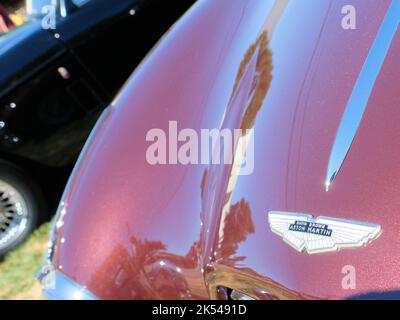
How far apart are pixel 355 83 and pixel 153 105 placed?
2.66 feet

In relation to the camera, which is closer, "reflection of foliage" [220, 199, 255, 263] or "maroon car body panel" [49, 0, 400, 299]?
"maroon car body panel" [49, 0, 400, 299]

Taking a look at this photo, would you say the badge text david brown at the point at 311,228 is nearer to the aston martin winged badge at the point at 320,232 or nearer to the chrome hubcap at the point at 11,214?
the aston martin winged badge at the point at 320,232

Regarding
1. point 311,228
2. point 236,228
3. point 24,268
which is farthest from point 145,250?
point 24,268

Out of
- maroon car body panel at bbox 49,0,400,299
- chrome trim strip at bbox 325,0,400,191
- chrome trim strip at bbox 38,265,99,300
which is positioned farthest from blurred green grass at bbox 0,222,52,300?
chrome trim strip at bbox 325,0,400,191

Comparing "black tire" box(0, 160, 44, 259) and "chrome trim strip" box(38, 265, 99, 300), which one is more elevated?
"black tire" box(0, 160, 44, 259)

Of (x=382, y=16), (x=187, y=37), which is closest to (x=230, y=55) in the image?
(x=187, y=37)

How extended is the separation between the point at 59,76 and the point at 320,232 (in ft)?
8.70

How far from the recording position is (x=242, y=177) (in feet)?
5.21

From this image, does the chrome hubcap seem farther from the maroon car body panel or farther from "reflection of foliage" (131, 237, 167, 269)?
"reflection of foliage" (131, 237, 167, 269)

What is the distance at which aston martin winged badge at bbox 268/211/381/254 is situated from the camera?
4.00 ft

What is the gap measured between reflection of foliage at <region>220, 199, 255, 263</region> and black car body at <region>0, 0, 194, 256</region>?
214 cm

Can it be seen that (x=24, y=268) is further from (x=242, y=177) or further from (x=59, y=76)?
(x=242, y=177)

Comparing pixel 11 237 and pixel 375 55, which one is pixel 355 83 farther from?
pixel 11 237

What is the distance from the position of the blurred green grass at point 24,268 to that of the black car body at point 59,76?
72mm
